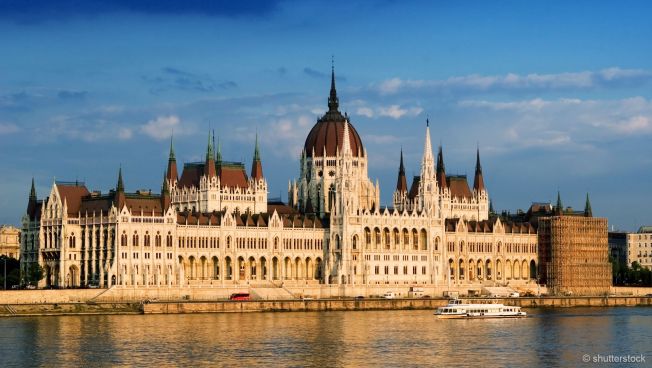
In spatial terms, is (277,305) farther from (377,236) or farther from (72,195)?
(377,236)

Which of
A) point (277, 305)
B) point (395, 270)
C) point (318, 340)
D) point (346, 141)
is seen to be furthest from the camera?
point (346, 141)

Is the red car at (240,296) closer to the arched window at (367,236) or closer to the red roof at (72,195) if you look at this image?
the red roof at (72,195)

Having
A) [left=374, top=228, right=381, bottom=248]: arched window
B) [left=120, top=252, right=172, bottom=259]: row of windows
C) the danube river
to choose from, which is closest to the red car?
[left=120, top=252, right=172, bottom=259]: row of windows

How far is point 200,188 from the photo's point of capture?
190000mm

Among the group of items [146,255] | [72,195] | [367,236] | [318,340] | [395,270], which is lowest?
[318,340]

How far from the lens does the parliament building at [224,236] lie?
16900cm

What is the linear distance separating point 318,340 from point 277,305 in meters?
43.2

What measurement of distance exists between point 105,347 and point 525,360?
98.8ft

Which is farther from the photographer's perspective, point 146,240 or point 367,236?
point 367,236

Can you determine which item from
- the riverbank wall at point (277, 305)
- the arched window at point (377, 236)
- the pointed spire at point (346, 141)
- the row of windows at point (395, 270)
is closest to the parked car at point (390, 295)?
the riverbank wall at point (277, 305)

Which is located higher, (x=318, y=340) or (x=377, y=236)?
(x=377, y=236)

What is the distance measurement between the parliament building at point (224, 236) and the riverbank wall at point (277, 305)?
13295 millimetres

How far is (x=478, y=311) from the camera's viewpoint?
15138cm

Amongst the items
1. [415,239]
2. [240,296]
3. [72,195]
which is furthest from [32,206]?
[415,239]
